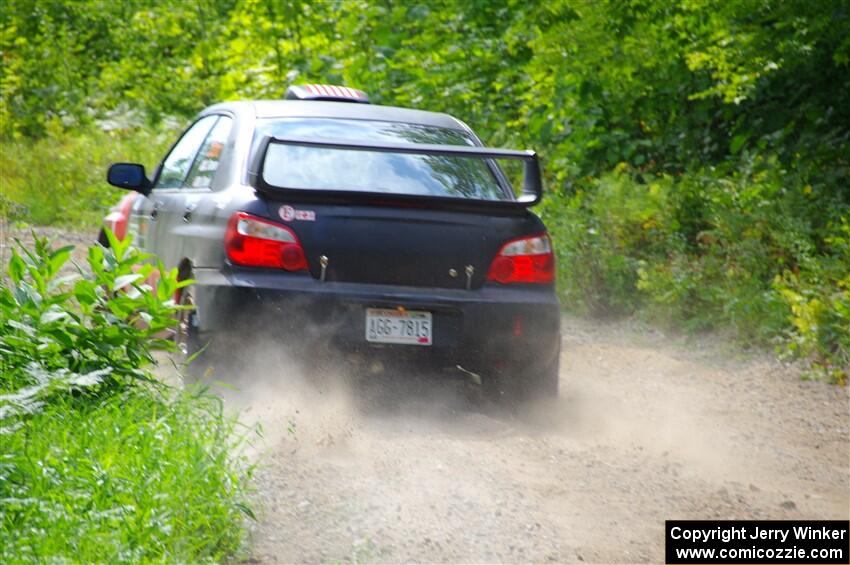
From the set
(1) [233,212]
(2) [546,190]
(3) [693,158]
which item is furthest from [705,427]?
(2) [546,190]

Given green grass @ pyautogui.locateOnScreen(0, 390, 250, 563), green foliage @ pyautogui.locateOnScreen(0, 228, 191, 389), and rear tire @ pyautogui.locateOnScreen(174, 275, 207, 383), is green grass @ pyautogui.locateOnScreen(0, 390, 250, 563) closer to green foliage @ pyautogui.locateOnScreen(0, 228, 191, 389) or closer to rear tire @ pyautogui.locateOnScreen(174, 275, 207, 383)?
green foliage @ pyautogui.locateOnScreen(0, 228, 191, 389)

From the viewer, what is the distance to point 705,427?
784cm

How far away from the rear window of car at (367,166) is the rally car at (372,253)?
0.4 inches

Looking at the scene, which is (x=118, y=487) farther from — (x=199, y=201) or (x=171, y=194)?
(x=171, y=194)

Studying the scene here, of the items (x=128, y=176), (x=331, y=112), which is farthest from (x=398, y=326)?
(x=128, y=176)

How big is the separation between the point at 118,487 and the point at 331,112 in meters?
3.68

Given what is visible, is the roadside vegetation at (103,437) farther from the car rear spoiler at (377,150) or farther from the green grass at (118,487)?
the car rear spoiler at (377,150)

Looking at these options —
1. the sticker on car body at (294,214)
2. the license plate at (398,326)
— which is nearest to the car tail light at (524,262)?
the license plate at (398,326)

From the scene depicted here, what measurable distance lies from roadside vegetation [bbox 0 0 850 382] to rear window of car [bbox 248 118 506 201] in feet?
10.8

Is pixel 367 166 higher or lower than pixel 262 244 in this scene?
higher

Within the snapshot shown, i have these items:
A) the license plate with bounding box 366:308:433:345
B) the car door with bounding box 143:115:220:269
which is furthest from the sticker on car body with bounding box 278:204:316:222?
the car door with bounding box 143:115:220:269

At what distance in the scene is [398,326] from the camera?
704cm

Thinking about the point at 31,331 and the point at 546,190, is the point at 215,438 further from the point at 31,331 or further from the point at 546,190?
the point at 546,190

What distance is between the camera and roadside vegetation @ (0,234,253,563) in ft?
14.8
